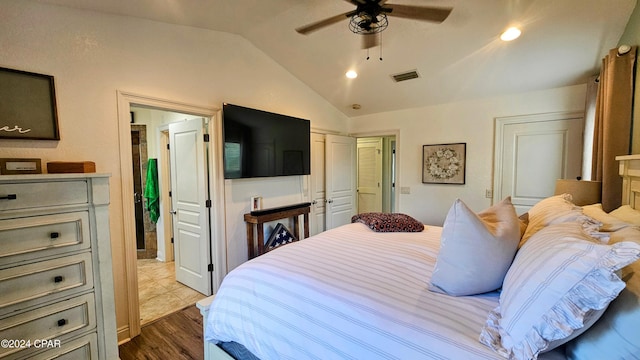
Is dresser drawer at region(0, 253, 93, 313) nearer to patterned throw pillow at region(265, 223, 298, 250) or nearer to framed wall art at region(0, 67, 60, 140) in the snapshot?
framed wall art at region(0, 67, 60, 140)

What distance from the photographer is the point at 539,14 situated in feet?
7.14

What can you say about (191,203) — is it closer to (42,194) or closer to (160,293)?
(160,293)

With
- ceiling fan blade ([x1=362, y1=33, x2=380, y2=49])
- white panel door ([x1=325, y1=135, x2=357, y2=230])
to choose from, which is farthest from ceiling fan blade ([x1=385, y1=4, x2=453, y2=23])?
white panel door ([x1=325, y1=135, x2=357, y2=230])

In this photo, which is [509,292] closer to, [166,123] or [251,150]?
[251,150]

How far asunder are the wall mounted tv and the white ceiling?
0.82m

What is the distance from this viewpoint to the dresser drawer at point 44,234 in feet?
4.50

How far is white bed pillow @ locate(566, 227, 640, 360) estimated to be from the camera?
0.67 metres

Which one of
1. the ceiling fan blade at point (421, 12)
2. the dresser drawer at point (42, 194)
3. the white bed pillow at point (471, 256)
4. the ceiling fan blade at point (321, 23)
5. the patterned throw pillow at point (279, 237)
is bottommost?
the patterned throw pillow at point (279, 237)

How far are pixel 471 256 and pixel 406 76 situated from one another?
279cm

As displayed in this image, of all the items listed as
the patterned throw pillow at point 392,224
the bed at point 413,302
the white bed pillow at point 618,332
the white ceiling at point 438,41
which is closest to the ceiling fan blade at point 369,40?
the white ceiling at point 438,41

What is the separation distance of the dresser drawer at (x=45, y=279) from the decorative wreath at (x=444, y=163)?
400cm

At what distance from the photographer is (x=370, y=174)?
5855 mm

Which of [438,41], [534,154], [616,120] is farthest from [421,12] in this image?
[534,154]

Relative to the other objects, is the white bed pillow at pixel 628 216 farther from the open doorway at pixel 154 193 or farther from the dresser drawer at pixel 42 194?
the open doorway at pixel 154 193
